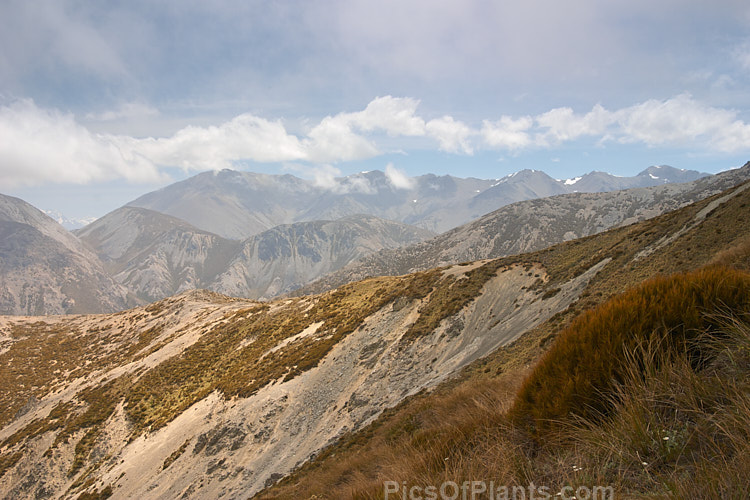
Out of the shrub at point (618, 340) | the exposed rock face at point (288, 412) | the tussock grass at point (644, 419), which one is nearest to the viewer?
the tussock grass at point (644, 419)

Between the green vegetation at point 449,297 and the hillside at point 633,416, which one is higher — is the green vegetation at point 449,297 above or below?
below

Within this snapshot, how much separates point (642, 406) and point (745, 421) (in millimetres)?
986

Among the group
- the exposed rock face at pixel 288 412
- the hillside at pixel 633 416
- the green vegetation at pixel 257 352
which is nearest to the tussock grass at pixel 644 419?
the hillside at pixel 633 416

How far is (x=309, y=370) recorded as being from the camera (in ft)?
115

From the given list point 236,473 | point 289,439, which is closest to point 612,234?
point 289,439

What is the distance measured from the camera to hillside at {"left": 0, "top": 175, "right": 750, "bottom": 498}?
21.2 m

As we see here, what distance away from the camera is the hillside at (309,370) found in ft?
69.6

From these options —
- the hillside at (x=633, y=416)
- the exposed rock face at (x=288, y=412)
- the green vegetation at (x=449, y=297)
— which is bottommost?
the exposed rock face at (x=288, y=412)

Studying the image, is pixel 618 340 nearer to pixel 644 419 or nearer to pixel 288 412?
pixel 644 419

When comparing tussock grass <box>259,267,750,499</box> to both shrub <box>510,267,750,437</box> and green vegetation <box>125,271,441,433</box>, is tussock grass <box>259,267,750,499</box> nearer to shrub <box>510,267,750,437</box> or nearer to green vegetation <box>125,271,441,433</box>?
shrub <box>510,267,750,437</box>

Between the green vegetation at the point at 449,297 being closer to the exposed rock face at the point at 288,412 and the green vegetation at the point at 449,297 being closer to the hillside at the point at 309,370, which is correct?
the hillside at the point at 309,370

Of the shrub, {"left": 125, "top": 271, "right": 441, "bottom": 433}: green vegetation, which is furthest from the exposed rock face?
the shrub

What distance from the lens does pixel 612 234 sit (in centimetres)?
3494

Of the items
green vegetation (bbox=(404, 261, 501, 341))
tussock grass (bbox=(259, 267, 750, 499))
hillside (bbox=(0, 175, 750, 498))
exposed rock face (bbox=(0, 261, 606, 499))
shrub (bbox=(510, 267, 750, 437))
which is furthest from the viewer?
green vegetation (bbox=(404, 261, 501, 341))
